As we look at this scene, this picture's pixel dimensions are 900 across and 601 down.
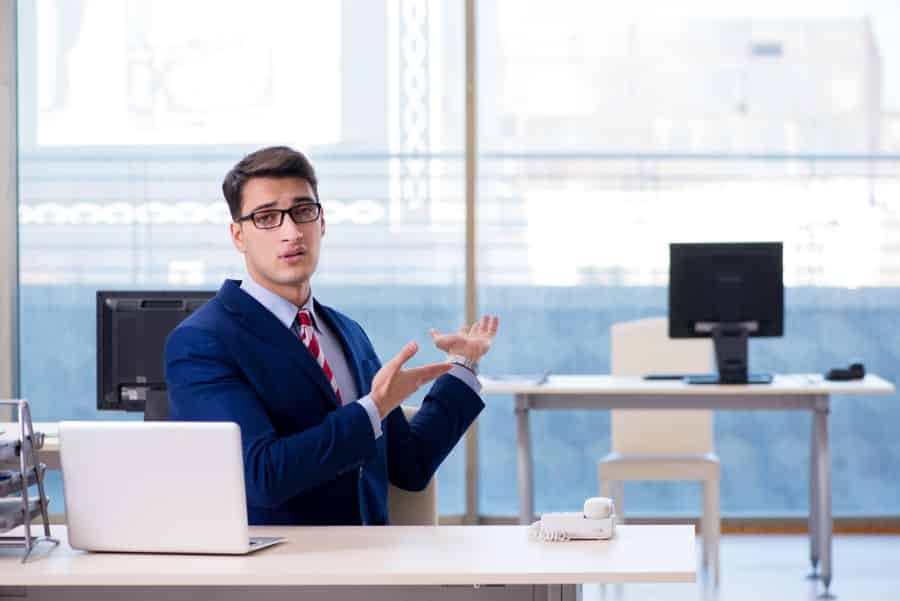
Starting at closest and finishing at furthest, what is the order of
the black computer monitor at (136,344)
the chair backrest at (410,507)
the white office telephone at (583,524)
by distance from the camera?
the white office telephone at (583,524) → the chair backrest at (410,507) → the black computer monitor at (136,344)

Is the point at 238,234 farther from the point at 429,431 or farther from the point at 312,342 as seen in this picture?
the point at 429,431

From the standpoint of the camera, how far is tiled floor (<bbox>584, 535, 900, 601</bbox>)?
16.1 feet

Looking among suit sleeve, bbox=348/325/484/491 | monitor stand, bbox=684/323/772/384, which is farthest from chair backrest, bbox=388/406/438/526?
monitor stand, bbox=684/323/772/384

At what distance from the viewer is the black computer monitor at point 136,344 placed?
4.14 metres

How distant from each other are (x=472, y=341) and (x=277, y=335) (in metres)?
0.42

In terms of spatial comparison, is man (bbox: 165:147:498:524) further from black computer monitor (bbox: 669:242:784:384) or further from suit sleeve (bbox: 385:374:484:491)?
black computer monitor (bbox: 669:242:784:384)

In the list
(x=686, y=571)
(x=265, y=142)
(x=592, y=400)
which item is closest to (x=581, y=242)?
(x=592, y=400)

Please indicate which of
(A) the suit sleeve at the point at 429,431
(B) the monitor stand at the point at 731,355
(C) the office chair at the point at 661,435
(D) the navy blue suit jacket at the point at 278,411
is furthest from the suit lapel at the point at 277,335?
(B) the monitor stand at the point at 731,355

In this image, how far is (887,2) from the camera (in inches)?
235

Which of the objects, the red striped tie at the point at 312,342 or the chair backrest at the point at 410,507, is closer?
the red striped tie at the point at 312,342

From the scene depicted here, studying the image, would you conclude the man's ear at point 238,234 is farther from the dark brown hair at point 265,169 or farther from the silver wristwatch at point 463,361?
the silver wristwatch at point 463,361

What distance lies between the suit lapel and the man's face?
8cm

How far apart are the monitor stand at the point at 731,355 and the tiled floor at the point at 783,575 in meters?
0.76

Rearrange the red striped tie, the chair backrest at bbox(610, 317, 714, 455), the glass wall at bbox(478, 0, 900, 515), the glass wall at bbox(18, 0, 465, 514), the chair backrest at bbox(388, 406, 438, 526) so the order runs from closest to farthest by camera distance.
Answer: the red striped tie, the chair backrest at bbox(388, 406, 438, 526), the chair backrest at bbox(610, 317, 714, 455), the glass wall at bbox(478, 0, 900, 515), the glass wall at bbox(18, 0, 465, 514)
